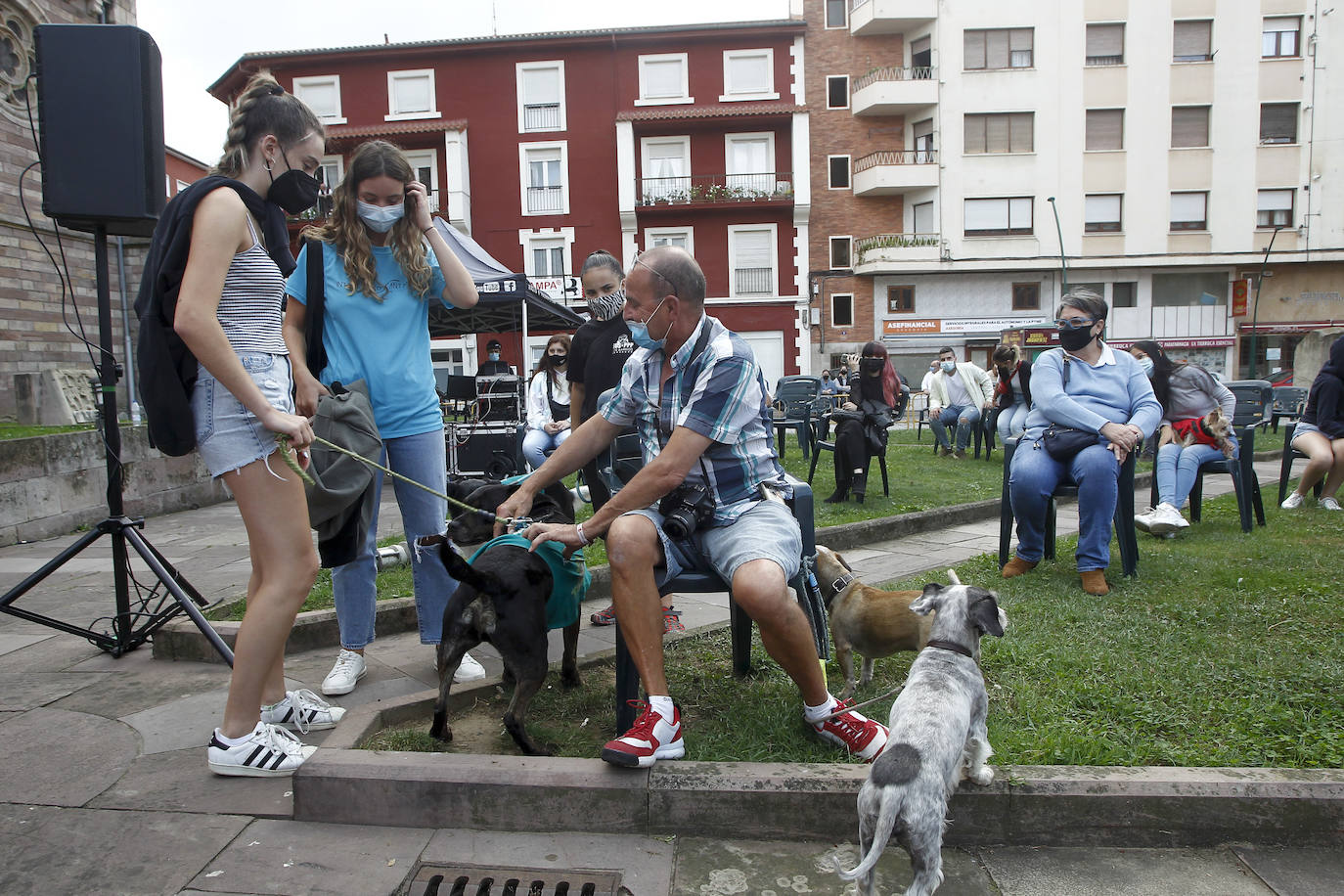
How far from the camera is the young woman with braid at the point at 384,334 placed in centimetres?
344

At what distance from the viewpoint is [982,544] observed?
6863 mm

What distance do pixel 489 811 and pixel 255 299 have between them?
187 cm

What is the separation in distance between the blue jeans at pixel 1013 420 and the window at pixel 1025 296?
2541cm

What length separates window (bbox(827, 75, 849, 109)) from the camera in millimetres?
33812

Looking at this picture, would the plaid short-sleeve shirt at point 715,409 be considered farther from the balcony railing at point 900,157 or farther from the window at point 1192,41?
the window at point 1192,41

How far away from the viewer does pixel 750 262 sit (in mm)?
32531

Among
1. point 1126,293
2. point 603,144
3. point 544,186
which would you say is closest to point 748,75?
point 603,144

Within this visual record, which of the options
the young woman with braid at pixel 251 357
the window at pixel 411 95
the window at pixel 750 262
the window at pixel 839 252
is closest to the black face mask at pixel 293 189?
the young woman with braid at pixel 251 357

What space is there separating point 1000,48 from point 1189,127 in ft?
26.9

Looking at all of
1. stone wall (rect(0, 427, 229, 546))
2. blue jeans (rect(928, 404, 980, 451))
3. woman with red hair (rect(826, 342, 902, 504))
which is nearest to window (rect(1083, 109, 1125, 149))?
blue jeans (rect(928, 404, 980, 451))

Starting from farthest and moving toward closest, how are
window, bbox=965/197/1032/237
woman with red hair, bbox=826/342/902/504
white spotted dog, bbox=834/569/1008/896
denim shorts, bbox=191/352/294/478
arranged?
window, bbox=965/197/1032/237
woman with red hair, bbox=826/342/902/504
denim shorts, bbox=191/352/294/478
white spotted dog, bbox=834/569/1008/896

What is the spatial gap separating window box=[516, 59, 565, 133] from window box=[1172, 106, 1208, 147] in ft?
79.6

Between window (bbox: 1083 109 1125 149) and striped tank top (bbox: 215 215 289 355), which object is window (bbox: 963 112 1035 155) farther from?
striped tank top (bbox: 215 215 289 355)

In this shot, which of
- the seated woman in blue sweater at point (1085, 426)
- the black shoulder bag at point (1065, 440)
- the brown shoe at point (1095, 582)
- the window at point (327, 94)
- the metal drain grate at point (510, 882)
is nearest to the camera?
the metal drain grate at point (510, 882)
